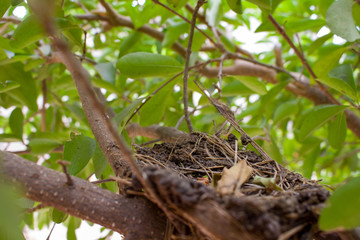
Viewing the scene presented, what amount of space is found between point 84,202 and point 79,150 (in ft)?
1.42

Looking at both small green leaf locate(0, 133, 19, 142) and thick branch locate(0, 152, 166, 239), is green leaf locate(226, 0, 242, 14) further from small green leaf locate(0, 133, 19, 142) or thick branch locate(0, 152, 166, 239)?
small green leaf locate(0, 133, 19, 142)

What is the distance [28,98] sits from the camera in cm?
130

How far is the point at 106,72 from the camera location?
1.41 metres

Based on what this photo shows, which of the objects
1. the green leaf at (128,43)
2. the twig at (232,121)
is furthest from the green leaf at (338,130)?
the green leaf at (128,43)

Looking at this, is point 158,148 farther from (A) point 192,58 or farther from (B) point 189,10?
(B) point 189,10

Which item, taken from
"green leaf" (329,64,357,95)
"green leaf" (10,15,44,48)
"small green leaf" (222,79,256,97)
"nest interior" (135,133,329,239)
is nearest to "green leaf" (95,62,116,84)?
"green leaf" (10,15,44,48)

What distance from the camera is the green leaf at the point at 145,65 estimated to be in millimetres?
1071

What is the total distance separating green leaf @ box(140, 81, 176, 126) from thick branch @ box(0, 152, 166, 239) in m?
0.49

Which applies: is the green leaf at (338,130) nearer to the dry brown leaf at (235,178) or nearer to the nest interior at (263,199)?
the nest interior at (263,199)

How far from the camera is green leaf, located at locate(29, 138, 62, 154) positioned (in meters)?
1.25

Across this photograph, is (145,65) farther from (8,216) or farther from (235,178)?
(8,216)

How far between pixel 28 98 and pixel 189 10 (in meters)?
0.87

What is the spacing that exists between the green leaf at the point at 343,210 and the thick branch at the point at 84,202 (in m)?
0.31

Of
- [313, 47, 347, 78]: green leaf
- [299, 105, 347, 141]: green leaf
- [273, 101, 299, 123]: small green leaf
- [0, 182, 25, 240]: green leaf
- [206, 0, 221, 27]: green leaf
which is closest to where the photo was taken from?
[0, 182, 25, 240]: green leaf
